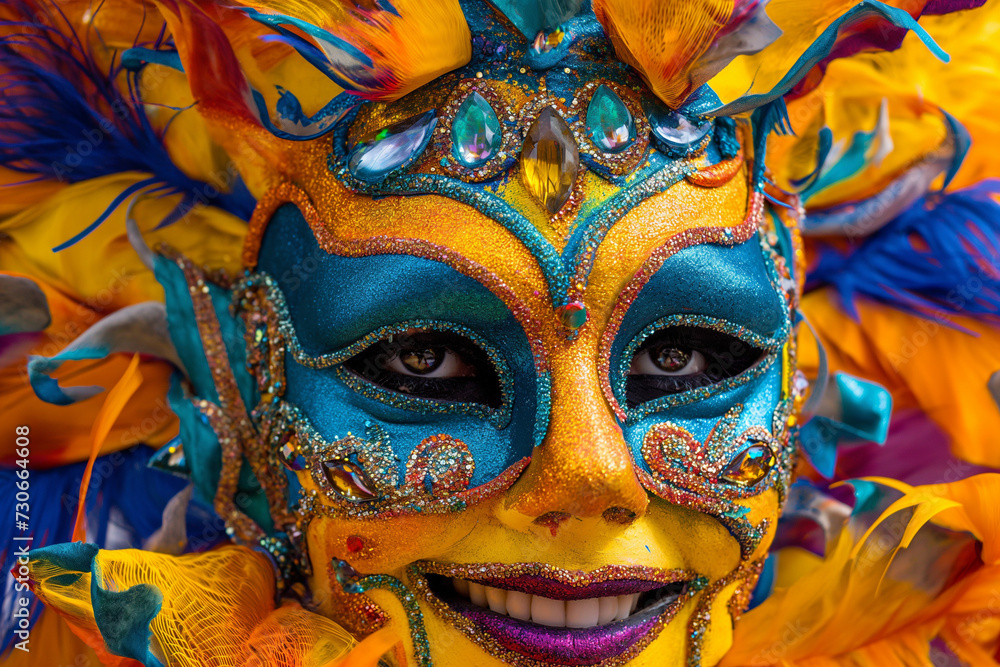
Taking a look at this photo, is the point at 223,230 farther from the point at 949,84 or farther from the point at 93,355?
the point at 949,84

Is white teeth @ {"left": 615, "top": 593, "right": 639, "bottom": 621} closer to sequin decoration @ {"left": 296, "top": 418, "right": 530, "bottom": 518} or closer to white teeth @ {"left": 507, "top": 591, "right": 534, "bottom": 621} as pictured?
white teeth @ {"left": 507, "top": 591, "right": 534, "bottom": 621}

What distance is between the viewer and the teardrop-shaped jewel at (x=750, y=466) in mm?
1707

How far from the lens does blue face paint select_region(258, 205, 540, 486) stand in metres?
1.59

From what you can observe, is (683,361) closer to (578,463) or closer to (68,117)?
(578,463)

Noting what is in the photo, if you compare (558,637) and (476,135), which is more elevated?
(476,135)

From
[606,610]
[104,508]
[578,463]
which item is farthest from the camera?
[104,508]

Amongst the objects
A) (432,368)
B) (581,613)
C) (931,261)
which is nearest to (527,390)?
→ (432,368)

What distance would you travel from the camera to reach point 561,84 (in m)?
1.63

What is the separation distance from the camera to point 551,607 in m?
1.69

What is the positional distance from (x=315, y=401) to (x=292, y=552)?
32 cm

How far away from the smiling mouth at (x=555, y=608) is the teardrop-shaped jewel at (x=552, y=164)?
22.8 inches

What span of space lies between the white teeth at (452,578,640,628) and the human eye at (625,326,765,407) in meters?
0.35

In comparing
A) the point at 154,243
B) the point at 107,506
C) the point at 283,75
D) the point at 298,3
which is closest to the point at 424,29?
the point at 298,3

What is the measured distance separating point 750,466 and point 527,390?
424mm
